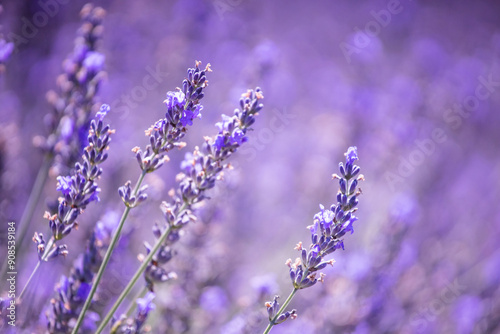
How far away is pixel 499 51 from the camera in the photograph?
5.28 m

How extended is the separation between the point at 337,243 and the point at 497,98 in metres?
6.76

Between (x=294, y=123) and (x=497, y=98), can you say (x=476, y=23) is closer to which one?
(x=497, y=98)

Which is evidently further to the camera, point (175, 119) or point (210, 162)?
point (210, 162)

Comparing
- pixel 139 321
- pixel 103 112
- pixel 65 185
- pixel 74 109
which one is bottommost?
pixel 139 321

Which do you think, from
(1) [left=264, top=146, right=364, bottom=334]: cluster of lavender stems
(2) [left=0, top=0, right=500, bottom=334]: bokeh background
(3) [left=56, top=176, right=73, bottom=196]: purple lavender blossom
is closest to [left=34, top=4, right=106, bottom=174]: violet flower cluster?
(2) [left=0, top=0, right=500, bottom=334]: bokeh background

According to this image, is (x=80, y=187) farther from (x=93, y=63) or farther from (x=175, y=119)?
(x=93, y=63)

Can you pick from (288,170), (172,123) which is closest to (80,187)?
(172,123)

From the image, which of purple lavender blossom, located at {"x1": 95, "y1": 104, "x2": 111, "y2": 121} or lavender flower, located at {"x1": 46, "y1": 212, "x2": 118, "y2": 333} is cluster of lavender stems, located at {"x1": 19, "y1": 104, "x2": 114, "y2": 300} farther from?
lavender flower, located at {"x1": 46, "y1": 212, "x2": 118, "y2": 333}

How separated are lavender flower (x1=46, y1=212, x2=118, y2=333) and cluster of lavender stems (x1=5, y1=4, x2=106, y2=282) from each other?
1.21 ft

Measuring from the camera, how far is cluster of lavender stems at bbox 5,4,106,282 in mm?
1690

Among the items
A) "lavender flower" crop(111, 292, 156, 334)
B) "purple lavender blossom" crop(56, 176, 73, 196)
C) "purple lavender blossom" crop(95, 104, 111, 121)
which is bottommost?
"lavender flower" crop(111, 292, 156, 334)

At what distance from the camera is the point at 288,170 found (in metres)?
4.72

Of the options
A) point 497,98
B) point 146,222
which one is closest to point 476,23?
point 497,98

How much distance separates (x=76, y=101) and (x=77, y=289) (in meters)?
0.81
